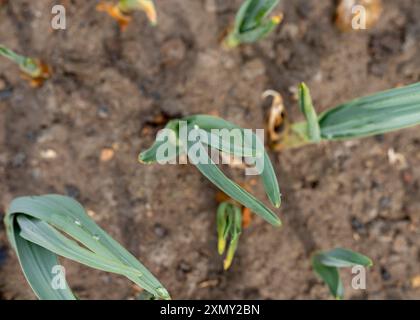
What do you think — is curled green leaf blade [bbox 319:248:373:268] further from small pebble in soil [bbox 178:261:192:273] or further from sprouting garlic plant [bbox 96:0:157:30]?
sprouting garlic plant [bbox 96:0:157:30]

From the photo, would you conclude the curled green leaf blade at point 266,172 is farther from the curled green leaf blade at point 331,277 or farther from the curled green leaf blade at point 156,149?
the curled green leaf blade at point 331,277

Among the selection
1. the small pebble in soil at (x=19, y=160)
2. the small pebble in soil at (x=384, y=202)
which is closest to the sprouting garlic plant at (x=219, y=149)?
the small pebble in soil at (x=19, y=160)

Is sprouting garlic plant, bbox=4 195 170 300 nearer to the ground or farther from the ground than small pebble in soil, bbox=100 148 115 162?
nearer to the ground

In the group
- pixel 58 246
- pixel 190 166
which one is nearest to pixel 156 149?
pixel 58 246

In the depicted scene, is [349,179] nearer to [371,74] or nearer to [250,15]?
[371,74]

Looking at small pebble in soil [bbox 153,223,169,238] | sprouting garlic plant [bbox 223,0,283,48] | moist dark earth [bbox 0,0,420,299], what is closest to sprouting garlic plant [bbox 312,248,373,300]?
moist dark earth [bbox 0,0,420,299]

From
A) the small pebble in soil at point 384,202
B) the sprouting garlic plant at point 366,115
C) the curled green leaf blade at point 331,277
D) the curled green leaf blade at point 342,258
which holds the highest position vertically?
the sprouting garlic plant at point 366,115
